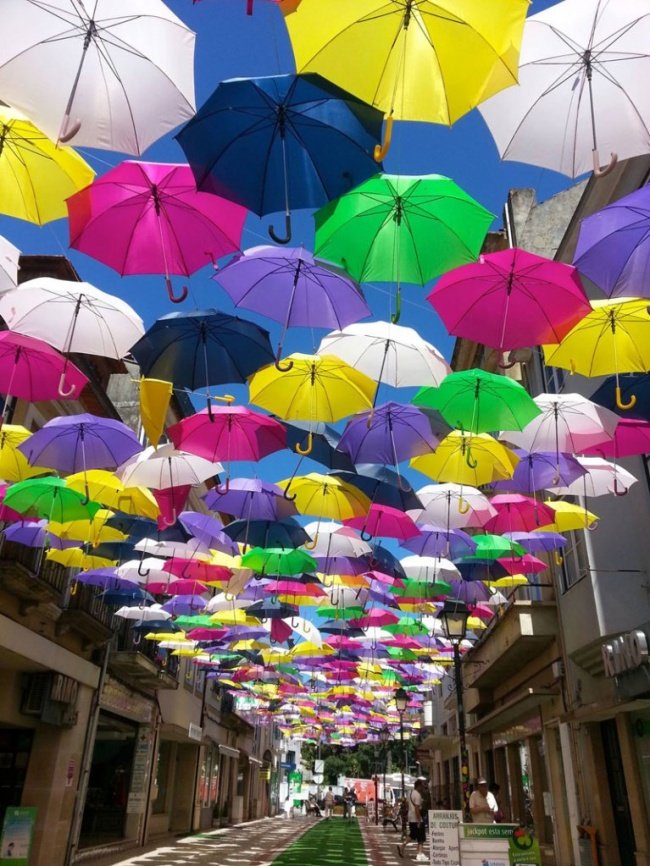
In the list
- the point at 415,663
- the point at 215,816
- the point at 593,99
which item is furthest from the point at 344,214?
the point at 215,816

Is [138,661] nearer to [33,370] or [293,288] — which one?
[33,370]

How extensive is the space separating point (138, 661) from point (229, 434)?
11.1 m

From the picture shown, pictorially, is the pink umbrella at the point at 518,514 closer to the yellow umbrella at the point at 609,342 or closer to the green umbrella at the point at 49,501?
the yellow umbrella at the point at 609,342

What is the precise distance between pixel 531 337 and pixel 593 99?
2330 mm

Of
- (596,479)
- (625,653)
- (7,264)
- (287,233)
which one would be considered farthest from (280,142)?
(625,653)

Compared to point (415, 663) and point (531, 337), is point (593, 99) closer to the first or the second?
point (531, 337)

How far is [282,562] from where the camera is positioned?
12.1 metres

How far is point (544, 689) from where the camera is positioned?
48.4ft

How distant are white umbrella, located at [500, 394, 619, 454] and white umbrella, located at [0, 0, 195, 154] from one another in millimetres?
5406

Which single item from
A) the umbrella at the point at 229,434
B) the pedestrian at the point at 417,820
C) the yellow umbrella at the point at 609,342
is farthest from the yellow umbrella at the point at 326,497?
the pedestrian at the point at 417,820

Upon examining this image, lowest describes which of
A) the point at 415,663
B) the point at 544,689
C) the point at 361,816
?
the point at 361,816

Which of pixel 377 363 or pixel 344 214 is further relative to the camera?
pixel 377 363

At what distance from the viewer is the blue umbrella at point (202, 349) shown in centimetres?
689

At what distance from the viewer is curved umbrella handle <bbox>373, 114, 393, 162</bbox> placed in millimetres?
4295
